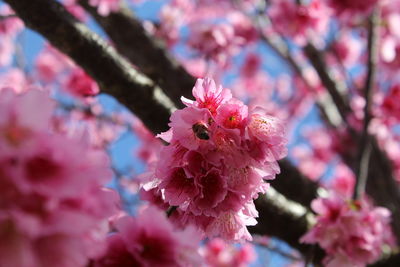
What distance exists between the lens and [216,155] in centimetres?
114

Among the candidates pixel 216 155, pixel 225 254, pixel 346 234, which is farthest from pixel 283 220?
pixel 225 254

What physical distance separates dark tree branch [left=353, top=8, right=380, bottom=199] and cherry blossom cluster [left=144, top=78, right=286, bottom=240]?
1559 mm

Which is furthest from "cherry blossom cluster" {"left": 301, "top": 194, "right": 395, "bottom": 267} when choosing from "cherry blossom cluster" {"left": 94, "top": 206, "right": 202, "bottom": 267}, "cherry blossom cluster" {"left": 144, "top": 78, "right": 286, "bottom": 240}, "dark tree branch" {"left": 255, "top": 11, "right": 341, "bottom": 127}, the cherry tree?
"dark tree branch" {"left": 255, "top": 11, "right": 341, "bottom": 127}

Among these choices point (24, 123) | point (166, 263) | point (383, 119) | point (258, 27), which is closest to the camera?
point (24, 123)

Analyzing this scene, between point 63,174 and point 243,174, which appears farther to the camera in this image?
point 243,174

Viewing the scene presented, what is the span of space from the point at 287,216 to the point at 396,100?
5.39ft

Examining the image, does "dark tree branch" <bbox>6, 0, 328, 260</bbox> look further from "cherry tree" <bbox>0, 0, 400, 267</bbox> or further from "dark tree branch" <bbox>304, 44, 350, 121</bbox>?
"dark tree branch" <bbox>304, 44, 350, 121</bbox>

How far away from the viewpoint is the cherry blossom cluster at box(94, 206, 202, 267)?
908mm

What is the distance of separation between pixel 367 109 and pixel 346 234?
1.43 metres

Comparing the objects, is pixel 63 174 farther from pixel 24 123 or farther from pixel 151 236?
pixel 151 236

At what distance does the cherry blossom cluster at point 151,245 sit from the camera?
908mm

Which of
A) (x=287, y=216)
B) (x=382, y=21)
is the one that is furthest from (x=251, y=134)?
(x=382, y=21)

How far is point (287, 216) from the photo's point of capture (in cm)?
214

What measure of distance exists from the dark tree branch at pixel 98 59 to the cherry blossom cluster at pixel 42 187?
41.5 inches
